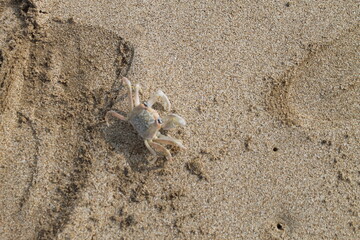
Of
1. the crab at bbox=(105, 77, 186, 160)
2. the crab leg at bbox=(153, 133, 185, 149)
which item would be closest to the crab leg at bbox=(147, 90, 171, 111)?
the crab at bbox=(105, 77, 186, 160)

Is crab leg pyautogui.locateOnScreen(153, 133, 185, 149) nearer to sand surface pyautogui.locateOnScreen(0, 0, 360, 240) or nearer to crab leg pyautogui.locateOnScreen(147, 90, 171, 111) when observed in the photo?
sand surface pyautogui.locateOnScreen(0, 0, 360, 240)

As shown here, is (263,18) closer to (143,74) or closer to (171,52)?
(171,52)

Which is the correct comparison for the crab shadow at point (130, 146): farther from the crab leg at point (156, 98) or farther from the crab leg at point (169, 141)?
the crab leg at point (156, 98)

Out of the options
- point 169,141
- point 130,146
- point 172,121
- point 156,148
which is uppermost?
point 172,121

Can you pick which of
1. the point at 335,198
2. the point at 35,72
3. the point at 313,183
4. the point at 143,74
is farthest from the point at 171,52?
the point at 335,198

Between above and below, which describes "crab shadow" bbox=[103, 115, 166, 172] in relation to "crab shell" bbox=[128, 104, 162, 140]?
below

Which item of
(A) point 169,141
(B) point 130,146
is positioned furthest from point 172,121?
(B) point 130,146

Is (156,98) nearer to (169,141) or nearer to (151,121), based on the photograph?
(151,121)
